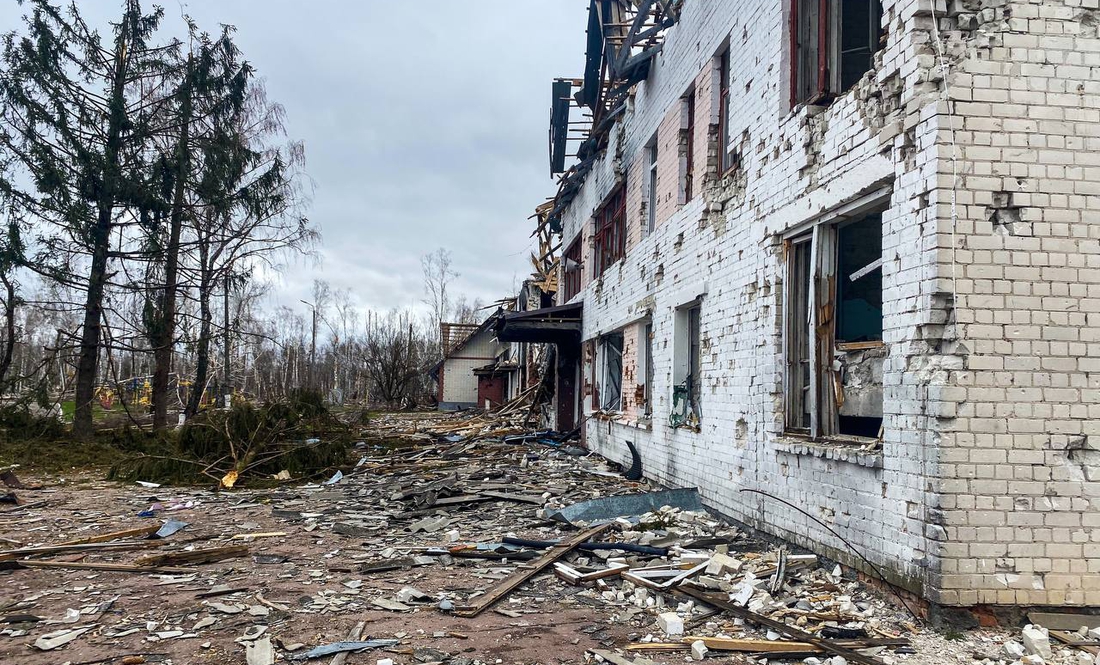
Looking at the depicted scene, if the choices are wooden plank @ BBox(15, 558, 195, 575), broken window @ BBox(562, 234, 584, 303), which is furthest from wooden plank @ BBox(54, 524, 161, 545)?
broken window @ BBox(562, 234, 584, 303)

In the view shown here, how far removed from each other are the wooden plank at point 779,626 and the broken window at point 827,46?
409cm

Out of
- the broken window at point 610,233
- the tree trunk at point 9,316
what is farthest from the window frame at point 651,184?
the tree trunk at point 9,316

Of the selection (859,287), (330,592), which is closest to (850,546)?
(859,287)

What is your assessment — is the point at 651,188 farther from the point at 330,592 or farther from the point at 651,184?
the point at 330,592

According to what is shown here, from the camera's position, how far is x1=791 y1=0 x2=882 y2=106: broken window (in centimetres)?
601

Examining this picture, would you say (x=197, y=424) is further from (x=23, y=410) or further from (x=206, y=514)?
(x=23, y=410)

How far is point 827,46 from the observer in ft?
19.8

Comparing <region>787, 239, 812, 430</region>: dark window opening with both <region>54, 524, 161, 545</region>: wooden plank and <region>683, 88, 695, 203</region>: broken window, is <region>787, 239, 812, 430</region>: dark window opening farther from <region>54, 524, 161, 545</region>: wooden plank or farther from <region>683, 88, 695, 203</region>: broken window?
Result: <region>54, 524, 161, 545</region>: wooden plank

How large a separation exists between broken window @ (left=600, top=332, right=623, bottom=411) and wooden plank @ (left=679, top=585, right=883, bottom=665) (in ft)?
26.6

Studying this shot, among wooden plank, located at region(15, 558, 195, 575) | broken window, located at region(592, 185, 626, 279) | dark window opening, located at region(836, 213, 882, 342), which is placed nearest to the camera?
wooden plank, located at region(15, 558, 195, 575)

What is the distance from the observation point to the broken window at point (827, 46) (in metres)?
6.01

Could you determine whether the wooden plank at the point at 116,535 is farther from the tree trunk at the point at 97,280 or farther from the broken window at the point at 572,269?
the broken window at the point at 572,269

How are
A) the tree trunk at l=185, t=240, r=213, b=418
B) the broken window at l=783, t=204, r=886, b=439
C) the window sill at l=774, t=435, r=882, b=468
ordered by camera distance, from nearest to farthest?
the window sill at l=774, t=435, r=882, b=468
the broken window at l=783, t=204, r=886, b=439
the tree trunk at l=185, t=240, r=213, b=418

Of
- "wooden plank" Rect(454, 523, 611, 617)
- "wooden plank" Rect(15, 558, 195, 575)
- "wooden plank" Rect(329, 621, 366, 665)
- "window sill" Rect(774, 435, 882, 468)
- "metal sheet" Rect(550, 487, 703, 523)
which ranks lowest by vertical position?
"wooden plank" Rect(15, 558, 195, 575)
